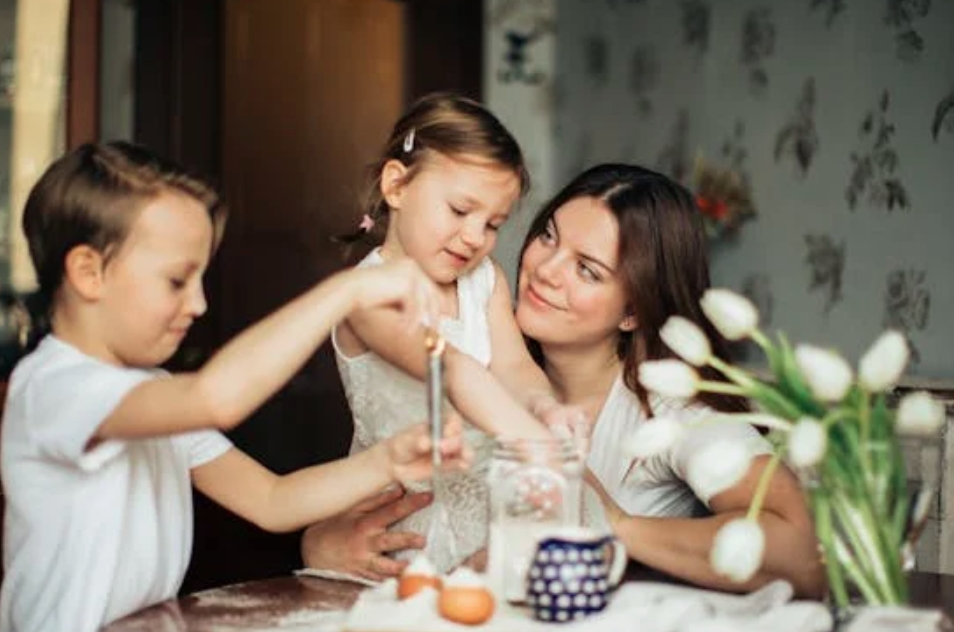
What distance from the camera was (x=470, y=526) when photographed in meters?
2.07

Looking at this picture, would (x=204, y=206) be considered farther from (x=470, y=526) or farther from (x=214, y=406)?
(x=470, y=526)

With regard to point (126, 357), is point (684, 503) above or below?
below

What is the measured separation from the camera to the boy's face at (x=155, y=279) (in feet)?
5.29

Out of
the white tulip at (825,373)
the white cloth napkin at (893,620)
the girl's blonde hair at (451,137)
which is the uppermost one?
the girl's blonde hair at (451,137)

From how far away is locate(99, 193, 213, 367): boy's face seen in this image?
1.61m

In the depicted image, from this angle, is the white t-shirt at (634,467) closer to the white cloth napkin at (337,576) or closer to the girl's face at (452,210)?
the girl's face at (452,210)

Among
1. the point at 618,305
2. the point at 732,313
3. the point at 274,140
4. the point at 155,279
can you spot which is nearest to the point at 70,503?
the point at 155,279

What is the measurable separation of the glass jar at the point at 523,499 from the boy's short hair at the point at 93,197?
0.46 metres

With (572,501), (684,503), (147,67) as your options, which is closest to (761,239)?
(147,67)

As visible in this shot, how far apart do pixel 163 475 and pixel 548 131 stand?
10.8 feet

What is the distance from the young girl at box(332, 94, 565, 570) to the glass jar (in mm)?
391

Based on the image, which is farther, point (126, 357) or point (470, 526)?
point (470, 526)

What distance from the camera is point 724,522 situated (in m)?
2.00

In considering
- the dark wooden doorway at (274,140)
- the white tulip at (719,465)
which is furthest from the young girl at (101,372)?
the dark wooden doorway at (274,140)
